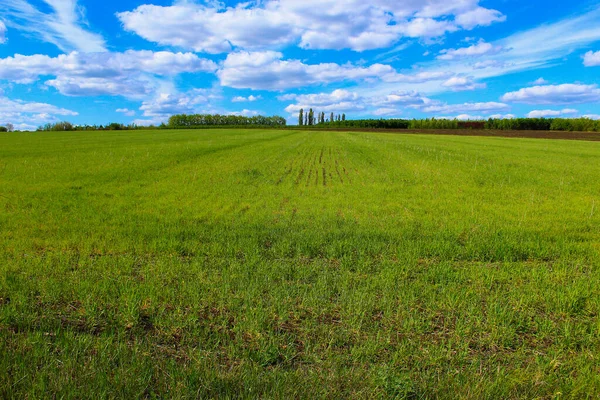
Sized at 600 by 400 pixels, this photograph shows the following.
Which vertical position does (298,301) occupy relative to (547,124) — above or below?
below

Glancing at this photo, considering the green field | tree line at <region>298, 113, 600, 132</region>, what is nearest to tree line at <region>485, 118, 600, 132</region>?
tree line at <region>298, 113, 600, 132</region>

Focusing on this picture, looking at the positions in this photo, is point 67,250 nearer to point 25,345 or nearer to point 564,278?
point 25,345

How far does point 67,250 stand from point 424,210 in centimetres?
926

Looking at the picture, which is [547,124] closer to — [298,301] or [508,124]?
[508,124]

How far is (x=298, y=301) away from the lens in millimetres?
4891

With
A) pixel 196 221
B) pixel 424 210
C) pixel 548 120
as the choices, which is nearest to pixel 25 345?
pixel 196 221

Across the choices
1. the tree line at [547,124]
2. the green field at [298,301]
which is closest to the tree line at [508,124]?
the tree line at [547,124]

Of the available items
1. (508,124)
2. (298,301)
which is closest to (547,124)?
(508,124)

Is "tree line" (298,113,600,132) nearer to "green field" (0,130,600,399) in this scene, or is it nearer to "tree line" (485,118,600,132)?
"tree line" (485,118,600,132)

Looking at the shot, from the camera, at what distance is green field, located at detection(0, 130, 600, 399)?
3408 millimetres

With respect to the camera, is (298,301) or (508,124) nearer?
(298,301)

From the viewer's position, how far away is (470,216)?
9930 millimetres

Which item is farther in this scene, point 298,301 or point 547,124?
point 547,124

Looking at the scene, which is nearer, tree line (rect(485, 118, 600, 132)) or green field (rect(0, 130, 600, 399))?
green field (rect(0, 130, 600, 399))
